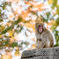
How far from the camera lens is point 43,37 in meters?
4.36

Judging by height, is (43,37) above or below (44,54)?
above

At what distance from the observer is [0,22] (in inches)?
273

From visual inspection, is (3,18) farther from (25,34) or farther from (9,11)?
(25,34)

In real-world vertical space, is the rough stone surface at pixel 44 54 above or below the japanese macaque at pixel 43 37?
below

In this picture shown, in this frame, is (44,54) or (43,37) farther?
(43,37)

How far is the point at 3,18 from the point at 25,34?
1125mm

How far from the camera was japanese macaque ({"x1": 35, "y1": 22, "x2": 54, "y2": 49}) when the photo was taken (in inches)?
165

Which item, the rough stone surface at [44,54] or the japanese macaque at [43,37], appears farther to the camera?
the japanese macaque at [43,37]

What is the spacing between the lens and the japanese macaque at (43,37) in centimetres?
419

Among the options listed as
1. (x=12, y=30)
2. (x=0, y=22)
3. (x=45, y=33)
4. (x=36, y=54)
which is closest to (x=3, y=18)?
(x=0, y=22)

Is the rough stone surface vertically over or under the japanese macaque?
under

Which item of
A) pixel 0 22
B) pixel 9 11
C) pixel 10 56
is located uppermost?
pixel 9 11

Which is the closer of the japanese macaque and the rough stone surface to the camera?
the rough stone surface

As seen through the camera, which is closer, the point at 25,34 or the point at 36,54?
the point at 36,54
